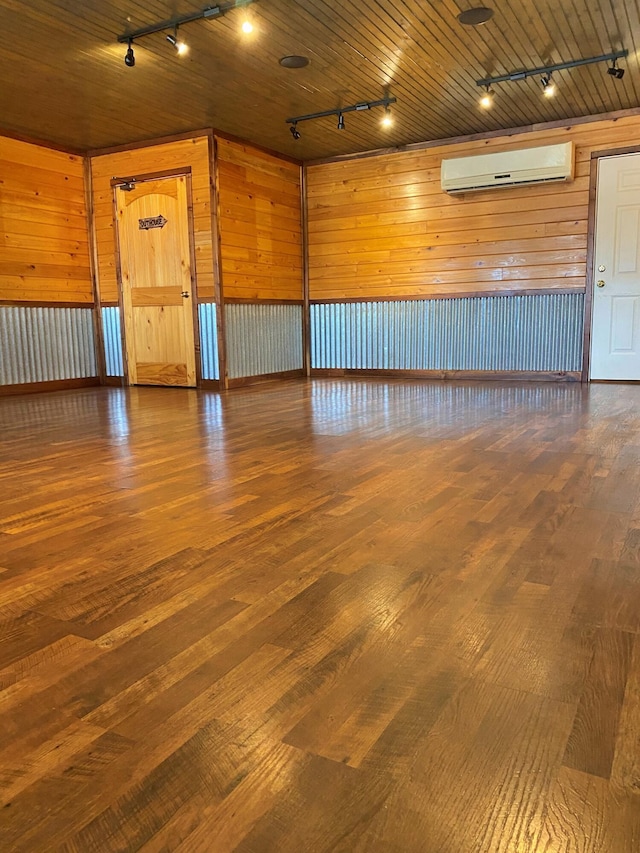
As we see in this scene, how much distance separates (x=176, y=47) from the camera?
4.35 m

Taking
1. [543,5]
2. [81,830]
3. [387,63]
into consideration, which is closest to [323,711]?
[81,830]

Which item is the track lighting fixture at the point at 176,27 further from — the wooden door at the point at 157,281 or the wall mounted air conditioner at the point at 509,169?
the wall mounted air conditioner at the point at 509,169

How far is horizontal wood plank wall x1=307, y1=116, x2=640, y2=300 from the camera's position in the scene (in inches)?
252

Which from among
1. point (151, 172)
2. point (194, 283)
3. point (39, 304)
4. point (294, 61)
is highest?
point (294, 61)

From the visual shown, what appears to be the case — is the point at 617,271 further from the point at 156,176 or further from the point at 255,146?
the point at 156,176

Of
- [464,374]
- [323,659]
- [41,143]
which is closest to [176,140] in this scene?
[41,143]

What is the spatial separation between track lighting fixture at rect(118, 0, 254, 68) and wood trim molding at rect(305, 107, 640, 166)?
3.16m

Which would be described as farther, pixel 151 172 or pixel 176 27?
pixel 151 172

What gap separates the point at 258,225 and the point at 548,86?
311 cm

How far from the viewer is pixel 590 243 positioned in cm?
631

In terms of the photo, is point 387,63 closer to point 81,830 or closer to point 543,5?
point 543,5

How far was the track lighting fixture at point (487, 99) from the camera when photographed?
544cm

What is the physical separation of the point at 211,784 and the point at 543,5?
461cm

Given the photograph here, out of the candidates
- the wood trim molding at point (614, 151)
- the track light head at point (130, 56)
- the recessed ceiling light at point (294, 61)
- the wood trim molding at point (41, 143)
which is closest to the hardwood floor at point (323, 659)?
the track light head at point (130, 56)
